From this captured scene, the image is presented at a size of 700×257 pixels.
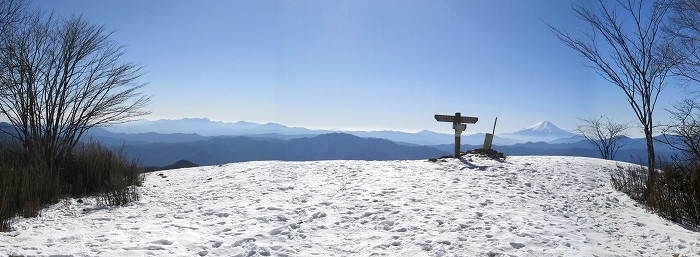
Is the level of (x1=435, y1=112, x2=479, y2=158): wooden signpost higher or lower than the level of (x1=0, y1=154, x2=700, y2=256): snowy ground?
higher

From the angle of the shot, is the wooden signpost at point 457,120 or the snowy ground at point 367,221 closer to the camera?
the snowy ground at point 367,221

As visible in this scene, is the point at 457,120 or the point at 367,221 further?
the point at 457,120

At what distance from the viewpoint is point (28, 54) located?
10.0 metres

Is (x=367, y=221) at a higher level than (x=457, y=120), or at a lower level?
lower

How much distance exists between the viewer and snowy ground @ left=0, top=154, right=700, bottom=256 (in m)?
4.40

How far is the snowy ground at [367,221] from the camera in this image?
14.4ft

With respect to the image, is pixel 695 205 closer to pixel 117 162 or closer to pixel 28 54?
pixel 117 162

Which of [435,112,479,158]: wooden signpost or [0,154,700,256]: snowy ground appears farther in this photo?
[435,112,479,158]: wooden signpost

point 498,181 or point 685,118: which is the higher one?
point 685,118

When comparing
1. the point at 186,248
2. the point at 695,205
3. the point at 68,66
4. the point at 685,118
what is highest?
the point at 68,66

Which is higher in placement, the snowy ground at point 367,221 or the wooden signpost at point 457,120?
the wooden signpost at point 457,120

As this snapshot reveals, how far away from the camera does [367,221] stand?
573 cm

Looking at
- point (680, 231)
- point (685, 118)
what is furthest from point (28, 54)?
point (685, 118)

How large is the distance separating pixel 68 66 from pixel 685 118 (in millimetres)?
17556
